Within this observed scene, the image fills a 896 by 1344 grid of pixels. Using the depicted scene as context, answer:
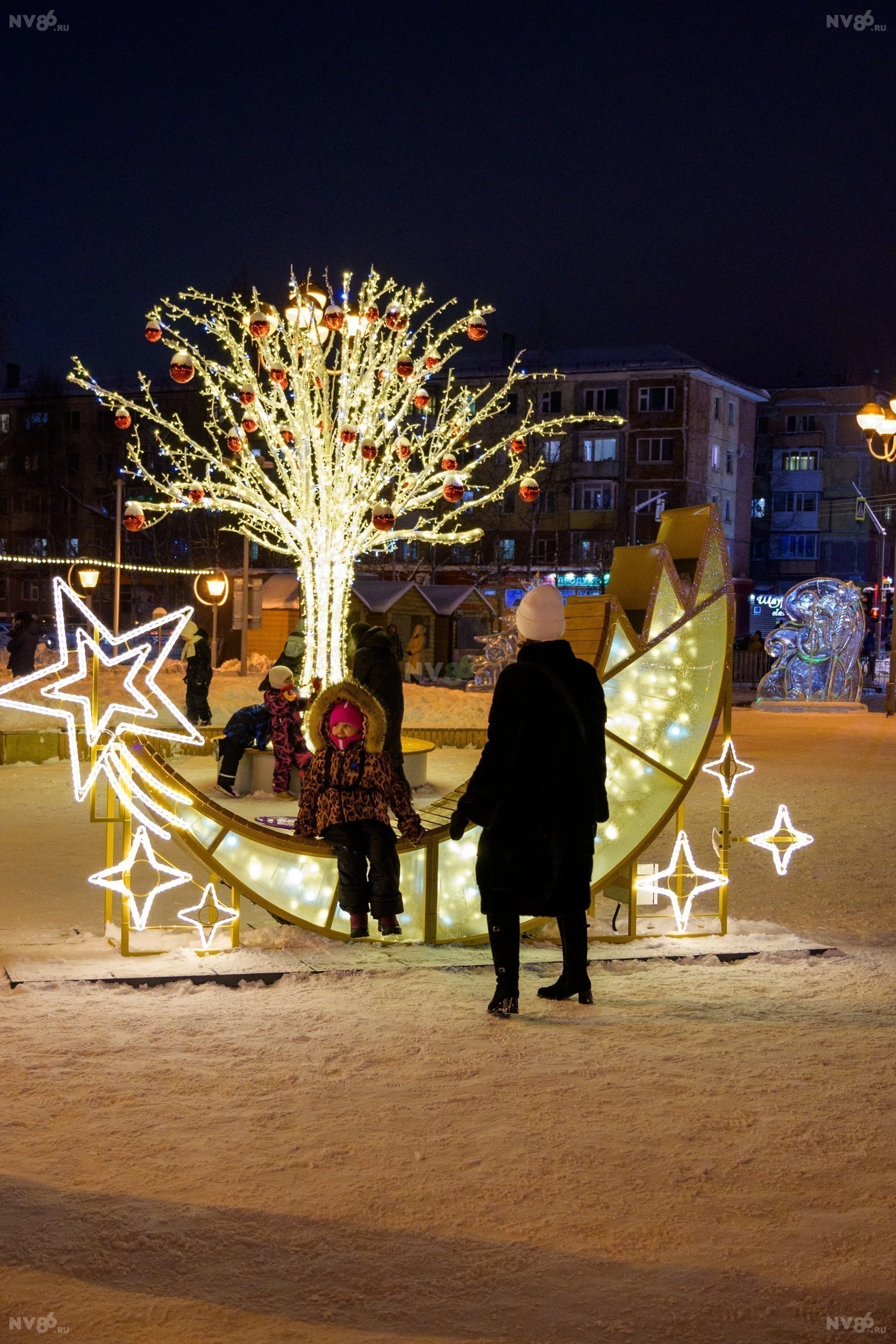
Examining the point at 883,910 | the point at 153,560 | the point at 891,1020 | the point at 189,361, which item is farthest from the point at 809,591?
the point at 153,560

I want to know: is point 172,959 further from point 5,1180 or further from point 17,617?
point 17,617

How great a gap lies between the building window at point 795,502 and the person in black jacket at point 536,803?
57833mm

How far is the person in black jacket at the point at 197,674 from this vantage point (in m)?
15.8

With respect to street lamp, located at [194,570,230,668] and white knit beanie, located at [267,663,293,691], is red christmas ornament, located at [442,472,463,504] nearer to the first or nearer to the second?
white knit beanie, located at [267,663,293,691]

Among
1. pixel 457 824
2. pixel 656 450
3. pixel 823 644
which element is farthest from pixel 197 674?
pixel 656 450

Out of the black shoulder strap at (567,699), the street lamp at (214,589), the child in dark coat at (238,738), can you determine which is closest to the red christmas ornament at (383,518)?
the child in dark coat at (238,738)

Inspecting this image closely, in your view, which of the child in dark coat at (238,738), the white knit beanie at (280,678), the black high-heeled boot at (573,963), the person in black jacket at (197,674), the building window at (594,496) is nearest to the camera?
the black high-heeled boot at (573,963)

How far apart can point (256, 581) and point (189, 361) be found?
1545 cm

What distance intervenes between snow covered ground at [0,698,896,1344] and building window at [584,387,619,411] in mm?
47554

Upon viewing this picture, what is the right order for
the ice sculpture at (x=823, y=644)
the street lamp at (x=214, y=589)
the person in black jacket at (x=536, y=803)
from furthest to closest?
the ice sculpture at (x=823, y=644) < the street lamp at (x=214, y=589) < the person in black jacket at (x=536, y=803)

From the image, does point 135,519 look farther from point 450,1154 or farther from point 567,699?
point 450,1154

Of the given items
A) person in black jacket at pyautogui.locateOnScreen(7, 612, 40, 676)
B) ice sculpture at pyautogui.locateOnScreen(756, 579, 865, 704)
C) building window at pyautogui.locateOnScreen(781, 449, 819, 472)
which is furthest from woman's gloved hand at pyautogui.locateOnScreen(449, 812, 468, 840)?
building window at pyautogui.locateOnScreen(781, 449, 819, 472)

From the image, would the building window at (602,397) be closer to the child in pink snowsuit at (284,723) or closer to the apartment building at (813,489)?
the apartment building at (813,489)

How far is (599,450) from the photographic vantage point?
53250 mm
